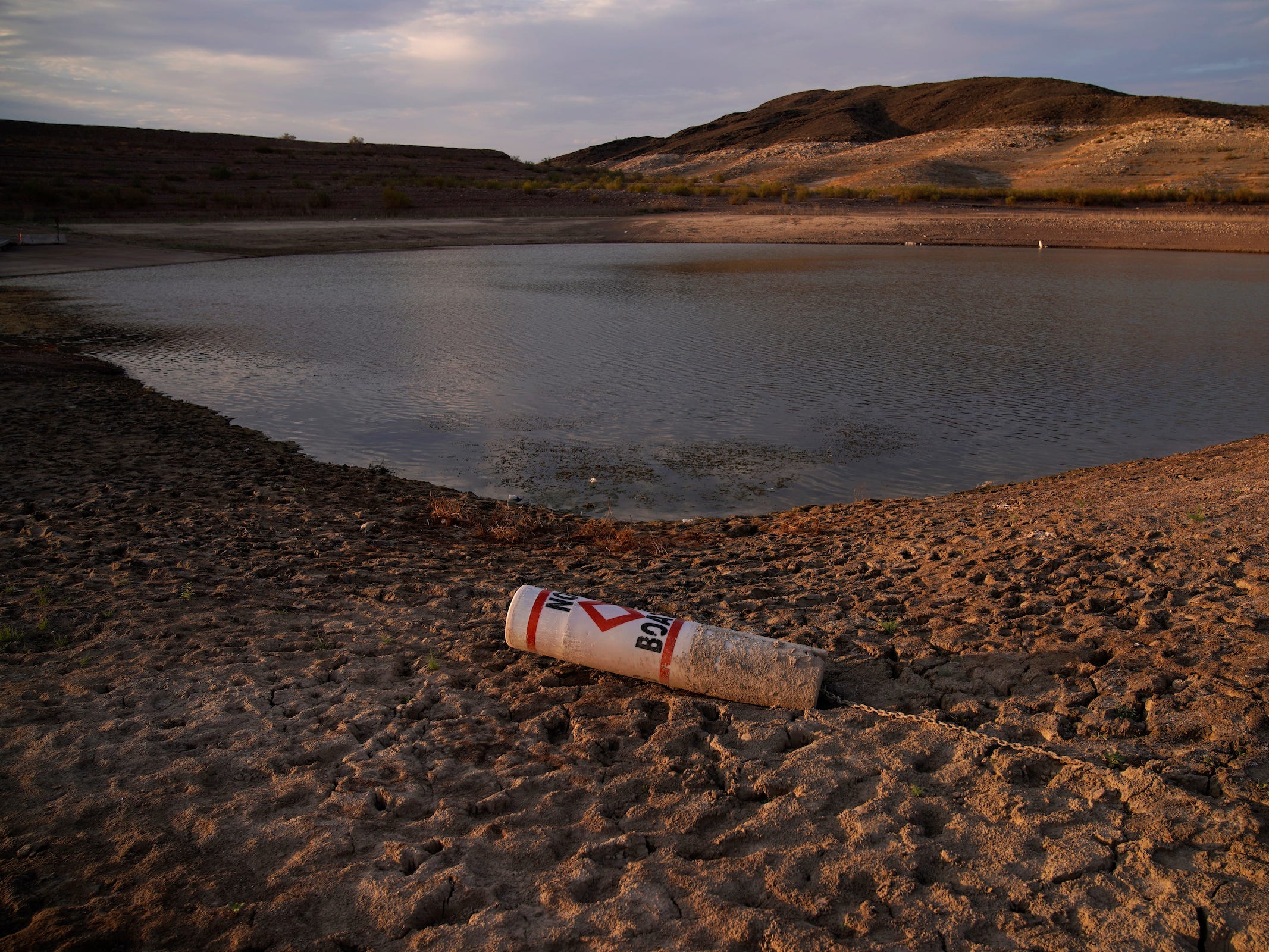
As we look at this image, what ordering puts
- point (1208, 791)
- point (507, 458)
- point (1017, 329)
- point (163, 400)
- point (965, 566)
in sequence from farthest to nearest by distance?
1. point (1017, 329)
2. point (163, 400)
3. point (507, 458)
4. point (965, 566)
5. point (1208, 791)

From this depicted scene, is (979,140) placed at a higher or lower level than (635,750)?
higher

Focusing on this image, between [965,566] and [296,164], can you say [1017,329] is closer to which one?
[965,566]

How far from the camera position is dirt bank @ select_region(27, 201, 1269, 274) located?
31359 mm

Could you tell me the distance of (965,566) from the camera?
543cm

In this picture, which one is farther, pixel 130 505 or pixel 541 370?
pixel 541 370

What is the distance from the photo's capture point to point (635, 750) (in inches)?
144

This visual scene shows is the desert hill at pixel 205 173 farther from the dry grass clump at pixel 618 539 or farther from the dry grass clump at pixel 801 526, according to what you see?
the dry grass clump at pixel 801 526

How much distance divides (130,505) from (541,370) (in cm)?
758

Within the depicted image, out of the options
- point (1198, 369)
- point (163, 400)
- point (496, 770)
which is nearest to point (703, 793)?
point (496, 770)

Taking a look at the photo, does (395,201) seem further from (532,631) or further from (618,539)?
(532,631)

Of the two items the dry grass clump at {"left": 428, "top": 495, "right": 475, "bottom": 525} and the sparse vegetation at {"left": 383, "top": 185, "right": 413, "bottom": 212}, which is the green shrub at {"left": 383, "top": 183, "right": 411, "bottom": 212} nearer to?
the sparse vegetation at {"left": 383, "top": 185, "right": 413, "bottom": 212}

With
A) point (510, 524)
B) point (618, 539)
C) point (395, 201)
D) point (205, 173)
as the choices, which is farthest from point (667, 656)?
point (205, 173)

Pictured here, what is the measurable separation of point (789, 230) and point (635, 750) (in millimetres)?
34743

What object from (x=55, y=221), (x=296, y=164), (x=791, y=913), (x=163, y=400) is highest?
(x=296, y=164)
